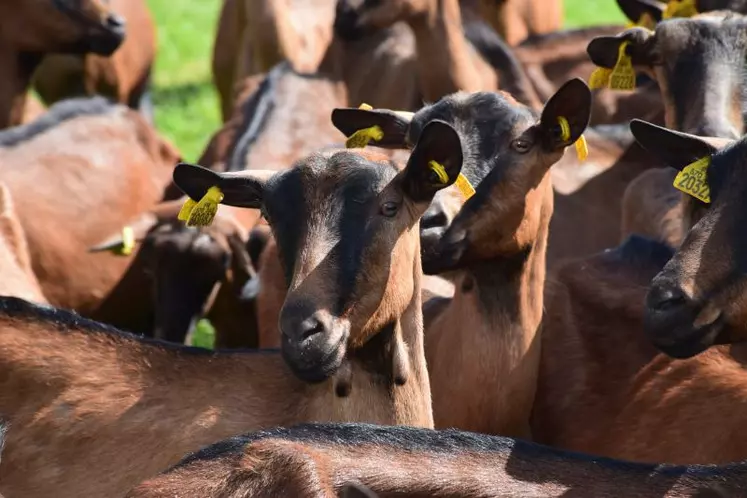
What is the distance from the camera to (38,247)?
8.83 metres

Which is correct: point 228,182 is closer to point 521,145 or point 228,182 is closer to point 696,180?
point 521,145

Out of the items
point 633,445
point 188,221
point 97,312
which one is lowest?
point 97,312

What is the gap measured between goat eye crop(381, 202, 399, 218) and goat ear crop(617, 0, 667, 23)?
3.47 metres

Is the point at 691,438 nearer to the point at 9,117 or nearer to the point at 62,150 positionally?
the point at 62,150

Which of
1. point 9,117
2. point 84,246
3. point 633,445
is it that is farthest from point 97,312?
Result: point 633,445

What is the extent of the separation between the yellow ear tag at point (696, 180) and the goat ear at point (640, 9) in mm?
2745

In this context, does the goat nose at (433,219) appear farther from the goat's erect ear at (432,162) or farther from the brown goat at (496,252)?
the goat's erect ear at (432,162)

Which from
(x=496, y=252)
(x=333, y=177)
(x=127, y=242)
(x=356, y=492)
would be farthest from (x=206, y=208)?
(x=127, y=242)

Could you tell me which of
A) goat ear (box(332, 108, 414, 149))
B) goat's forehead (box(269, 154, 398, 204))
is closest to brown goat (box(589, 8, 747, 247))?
goat ear (box(332, 108, 414, 149))

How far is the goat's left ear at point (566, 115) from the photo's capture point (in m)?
5.60

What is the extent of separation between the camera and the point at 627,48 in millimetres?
7090

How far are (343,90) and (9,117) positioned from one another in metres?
2.21

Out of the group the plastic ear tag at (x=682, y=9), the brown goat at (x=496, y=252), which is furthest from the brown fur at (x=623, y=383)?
the plastic ear tag at (x=682, y=9)

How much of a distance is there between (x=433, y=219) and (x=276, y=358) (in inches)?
33.1
